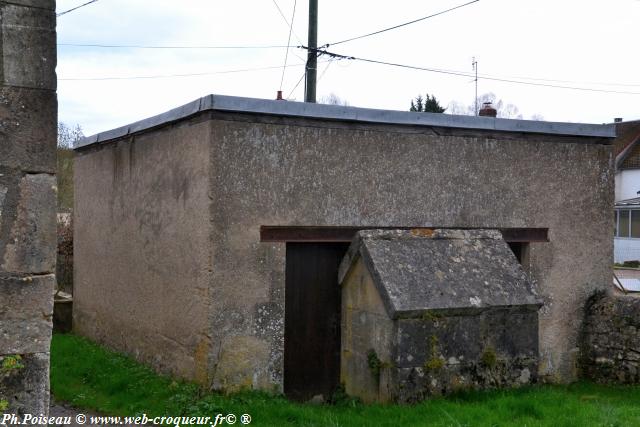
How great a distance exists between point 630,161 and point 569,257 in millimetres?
32670

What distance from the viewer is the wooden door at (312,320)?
780 centimetres

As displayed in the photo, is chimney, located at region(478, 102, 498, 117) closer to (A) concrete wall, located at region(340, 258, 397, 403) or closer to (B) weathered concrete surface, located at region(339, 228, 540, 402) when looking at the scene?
(B) weathered concrete surface, located at region(339, 228, 540, 402)

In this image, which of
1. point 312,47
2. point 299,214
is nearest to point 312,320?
point 299,214

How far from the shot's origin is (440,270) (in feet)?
24.0

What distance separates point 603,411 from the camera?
627 centimetres

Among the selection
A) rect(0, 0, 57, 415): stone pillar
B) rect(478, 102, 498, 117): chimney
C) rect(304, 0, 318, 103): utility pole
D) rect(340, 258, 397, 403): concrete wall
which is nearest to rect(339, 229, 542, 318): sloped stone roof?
rect(340, 258, 397, 403): concrete wall

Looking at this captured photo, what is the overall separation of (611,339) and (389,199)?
3346 millimetres

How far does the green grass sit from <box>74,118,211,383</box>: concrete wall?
1.37 feet

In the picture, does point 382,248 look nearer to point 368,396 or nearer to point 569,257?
point 368,396

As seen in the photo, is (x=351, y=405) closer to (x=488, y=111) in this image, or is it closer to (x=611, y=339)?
(x=611, y=339)

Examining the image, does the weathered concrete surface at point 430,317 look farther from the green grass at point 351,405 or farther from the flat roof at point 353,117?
the flat roof at point 353,117

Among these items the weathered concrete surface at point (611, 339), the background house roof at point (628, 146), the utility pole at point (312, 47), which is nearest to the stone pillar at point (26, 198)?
the weathered concrete surface at point (611, 339)

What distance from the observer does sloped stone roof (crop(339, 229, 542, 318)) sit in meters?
6.85

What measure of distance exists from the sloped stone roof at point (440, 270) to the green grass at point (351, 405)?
896 millimetres
